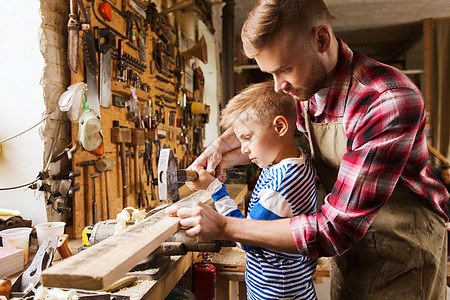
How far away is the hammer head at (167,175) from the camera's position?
1365 millimetres

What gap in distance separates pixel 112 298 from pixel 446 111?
272 inches

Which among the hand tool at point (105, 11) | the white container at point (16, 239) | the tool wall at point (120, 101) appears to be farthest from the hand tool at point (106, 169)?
the hand tool at point (105, 11)

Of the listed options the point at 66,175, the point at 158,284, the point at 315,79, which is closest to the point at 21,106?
the point at 66,175

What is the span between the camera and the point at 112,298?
1153mm

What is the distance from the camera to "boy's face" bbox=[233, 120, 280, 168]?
1389 millimetres

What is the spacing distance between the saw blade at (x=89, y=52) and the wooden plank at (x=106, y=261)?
1.54m

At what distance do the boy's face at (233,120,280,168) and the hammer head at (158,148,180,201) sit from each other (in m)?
0.34

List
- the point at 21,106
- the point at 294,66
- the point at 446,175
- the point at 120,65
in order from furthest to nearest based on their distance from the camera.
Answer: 1. the point at 446,175
2. the point at 120,65
3. the point at 21,106
4. the point at 294,66

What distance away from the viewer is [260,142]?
1399 mm

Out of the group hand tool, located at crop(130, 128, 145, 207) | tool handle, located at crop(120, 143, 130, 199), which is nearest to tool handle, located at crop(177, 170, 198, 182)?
tool handle, located at crop(120, 143, 130, 199)

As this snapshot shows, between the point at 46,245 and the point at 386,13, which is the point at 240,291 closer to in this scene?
the point at 46,245

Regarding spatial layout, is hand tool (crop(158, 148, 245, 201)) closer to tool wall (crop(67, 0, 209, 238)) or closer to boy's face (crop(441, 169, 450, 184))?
tool wall (crop(67, 0, 209, 238))

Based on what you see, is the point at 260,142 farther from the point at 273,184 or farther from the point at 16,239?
the point at 16,239

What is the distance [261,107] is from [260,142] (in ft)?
0.51
